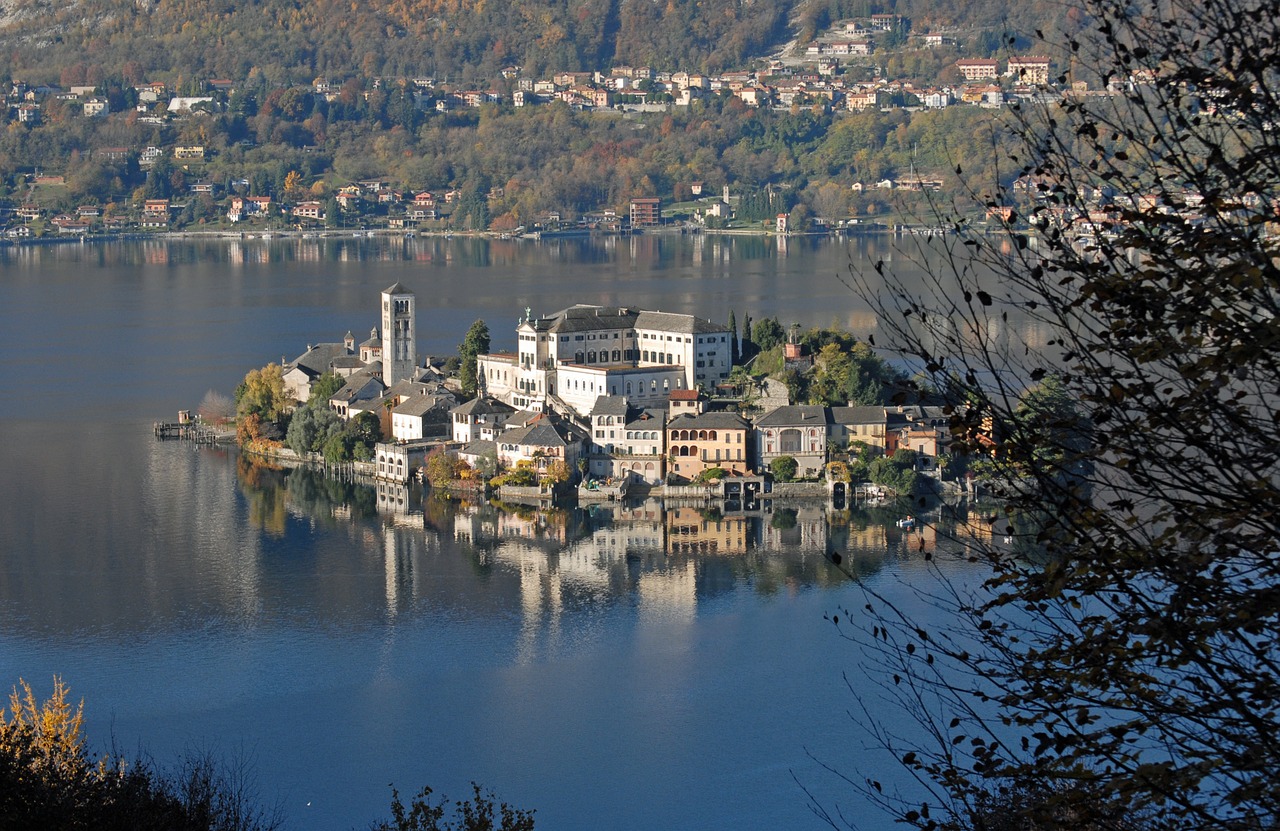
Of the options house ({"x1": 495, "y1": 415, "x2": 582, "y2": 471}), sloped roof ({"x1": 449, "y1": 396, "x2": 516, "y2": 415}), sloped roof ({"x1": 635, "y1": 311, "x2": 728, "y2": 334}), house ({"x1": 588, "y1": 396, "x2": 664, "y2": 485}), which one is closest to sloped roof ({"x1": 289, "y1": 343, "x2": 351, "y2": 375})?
sloped roof ({"x1": 449, "y1": 396, "x2": 516, "y2": 415})

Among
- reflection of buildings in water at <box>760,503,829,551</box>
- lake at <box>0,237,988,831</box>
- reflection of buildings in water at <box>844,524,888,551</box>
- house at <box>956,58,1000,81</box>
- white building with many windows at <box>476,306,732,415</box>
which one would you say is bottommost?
lake at <box>0,237,988,831</box>

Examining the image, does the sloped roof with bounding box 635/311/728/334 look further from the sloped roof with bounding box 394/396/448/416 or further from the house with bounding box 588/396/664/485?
the sloped roof with bounding box 394/396/448/416

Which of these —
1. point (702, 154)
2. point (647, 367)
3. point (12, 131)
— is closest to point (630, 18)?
point (702, 154)

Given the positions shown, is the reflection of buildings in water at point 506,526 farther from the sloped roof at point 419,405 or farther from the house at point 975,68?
the house at point 975,68

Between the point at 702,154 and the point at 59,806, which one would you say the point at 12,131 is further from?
the point at 59,806

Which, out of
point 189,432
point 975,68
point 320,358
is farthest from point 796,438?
point 975,68

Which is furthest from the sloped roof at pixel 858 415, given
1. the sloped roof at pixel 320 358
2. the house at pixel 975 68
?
the house at pixel 975 68
